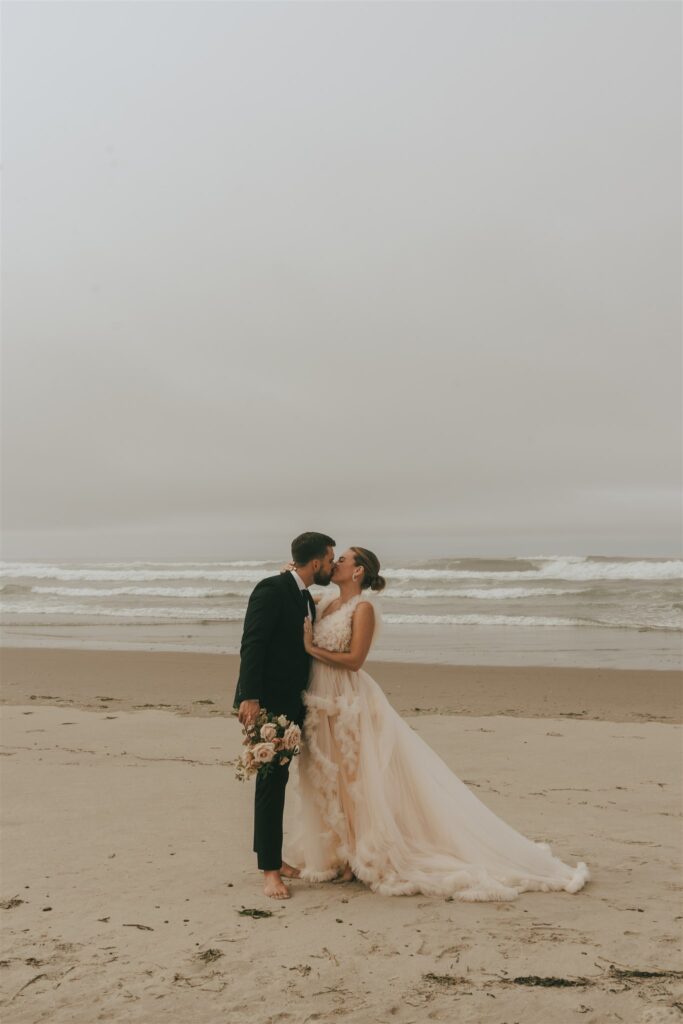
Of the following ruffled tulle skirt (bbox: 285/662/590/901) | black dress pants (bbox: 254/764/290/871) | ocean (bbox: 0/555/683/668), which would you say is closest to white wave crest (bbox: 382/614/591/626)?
ocean (bbox: 0/555/683/668)

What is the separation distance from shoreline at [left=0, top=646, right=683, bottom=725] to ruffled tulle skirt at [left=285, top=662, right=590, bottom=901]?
557cm

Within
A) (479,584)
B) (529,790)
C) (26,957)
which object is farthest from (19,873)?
(479,584)

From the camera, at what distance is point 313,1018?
3268 millimetres

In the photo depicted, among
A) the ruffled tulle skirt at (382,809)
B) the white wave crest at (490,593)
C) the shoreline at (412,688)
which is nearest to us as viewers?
the ruffled tulle skirt at (382,809)

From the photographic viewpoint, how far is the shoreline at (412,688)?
424 inches

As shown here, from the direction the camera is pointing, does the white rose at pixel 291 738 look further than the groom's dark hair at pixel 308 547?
No

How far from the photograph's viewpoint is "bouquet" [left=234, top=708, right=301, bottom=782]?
460 cm

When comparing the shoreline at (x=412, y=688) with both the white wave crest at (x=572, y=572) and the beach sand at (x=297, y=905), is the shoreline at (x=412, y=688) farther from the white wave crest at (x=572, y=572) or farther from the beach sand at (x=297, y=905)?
the white wave crest at (x=572, y=572)

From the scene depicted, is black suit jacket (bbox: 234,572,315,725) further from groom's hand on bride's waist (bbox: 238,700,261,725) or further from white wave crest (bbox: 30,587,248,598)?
white wave crest (bbox: 30,587,248,598)

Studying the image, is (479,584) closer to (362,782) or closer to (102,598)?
(102,598)

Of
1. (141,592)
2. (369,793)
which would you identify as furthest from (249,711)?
(141,592)

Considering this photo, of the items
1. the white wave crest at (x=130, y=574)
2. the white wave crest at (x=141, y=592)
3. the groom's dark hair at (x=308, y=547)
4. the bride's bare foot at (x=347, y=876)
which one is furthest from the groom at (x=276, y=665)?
the white wave crest at (x=130, y=574)

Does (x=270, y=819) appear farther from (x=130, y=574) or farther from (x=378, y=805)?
(x=130, y=574)

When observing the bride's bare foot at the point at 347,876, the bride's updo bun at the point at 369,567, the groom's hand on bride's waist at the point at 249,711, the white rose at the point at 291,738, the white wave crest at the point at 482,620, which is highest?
the bride's updo bun at the point at 369,567
